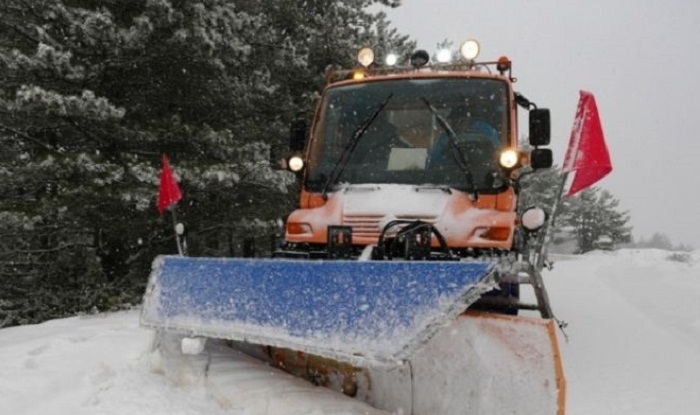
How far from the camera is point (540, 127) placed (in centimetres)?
491

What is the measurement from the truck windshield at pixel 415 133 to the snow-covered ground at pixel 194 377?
185cm

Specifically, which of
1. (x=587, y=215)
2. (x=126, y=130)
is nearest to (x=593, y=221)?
(x=587, y=215)

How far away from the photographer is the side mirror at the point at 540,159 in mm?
5000

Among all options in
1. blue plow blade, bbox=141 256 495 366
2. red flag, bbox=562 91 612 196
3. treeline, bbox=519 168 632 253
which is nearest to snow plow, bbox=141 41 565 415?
blue plow blade, bbox=141 256 495 366

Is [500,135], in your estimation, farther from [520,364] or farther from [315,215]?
[520,364]

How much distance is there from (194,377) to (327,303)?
1.21 meters

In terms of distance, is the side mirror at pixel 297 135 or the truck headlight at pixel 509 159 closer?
the truck headlight at pixel 509 159

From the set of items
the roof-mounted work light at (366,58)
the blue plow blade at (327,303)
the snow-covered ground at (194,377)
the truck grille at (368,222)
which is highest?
the roof-mounted work light at (366,58)

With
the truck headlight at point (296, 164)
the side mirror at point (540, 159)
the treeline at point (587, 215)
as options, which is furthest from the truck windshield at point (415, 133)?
the treeline at point (587, 215)

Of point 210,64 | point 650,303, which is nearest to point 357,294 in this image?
point 650,303

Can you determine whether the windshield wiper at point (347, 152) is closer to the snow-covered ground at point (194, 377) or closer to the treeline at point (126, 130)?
the snow-covered ground at point (194, 377)

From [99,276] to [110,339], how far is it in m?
5.24

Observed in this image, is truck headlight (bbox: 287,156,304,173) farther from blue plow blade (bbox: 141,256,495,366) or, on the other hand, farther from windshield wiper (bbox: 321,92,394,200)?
blue plow blade (bbox: 141,256,495,366)

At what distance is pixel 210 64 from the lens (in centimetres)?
1038
